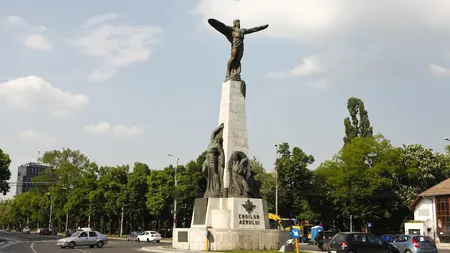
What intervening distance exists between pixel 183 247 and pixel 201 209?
7.16 feet

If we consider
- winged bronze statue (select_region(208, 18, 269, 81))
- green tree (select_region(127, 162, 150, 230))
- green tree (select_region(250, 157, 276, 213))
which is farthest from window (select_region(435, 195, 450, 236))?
green tree (select_region(127, 162, 150, 230))

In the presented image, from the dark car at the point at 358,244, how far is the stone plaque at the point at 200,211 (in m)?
6.77

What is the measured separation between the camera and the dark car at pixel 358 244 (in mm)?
20984

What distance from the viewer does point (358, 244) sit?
830 inches

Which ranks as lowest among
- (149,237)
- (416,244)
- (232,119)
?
(149,237)

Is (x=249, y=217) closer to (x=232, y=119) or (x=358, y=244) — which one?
(x=232, y=119)

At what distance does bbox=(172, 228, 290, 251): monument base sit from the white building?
32.1 meters

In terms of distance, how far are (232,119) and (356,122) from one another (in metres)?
47.5

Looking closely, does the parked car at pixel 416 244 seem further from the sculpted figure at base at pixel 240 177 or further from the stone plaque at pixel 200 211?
the stone plaque at pixel 200 211

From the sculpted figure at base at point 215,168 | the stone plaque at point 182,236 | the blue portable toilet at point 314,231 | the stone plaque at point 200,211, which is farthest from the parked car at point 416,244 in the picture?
the blue portable toilet at point 314,231

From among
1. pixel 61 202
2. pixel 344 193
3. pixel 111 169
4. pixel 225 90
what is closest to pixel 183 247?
pixel 225 90

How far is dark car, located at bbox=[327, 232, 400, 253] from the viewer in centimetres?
2098

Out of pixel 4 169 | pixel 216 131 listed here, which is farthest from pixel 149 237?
pixel 216 131

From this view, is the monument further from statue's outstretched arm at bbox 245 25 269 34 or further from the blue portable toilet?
the blue portable toilet
